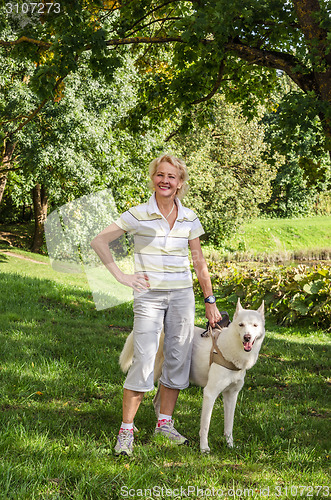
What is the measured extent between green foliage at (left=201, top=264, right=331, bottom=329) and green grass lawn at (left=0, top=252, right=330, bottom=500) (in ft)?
A: 8.11

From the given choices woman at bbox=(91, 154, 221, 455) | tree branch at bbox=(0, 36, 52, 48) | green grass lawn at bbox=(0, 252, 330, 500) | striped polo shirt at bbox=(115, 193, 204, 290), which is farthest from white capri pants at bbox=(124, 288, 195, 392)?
tree branch at bbox=(0, 36, 52, 48)

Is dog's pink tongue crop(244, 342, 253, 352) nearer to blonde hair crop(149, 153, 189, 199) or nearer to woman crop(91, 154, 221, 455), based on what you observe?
woman crop(91, 154, 221, 455)

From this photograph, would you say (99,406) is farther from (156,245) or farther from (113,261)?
(156,245)

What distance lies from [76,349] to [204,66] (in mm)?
4842

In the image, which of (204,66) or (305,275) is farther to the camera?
(305,275)

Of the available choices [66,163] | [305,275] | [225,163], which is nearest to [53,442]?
[305,275]

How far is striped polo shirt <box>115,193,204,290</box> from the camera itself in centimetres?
369

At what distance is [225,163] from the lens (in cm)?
2822

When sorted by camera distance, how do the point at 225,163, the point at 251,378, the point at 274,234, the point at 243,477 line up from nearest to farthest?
the point at 243,477 → the point at 251,378 → the point at 225,163 → the point at 274,234

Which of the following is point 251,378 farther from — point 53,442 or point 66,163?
point 66,163

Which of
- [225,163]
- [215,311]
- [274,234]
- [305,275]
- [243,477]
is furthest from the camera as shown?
[274,234]

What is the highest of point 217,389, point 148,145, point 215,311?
point 148,145

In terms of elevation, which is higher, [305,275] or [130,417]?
[305,275]

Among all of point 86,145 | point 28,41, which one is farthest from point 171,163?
point 86,145
